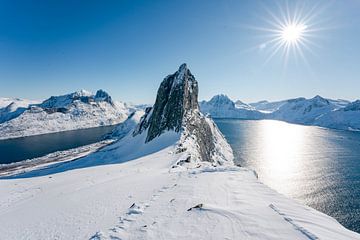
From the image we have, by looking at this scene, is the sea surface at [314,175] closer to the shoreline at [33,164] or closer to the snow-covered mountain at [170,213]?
the shoreline at [33,164]

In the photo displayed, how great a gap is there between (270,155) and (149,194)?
112 metres

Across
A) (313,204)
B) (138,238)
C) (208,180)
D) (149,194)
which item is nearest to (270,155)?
(313,204)

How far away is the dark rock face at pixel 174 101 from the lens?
3406 inches

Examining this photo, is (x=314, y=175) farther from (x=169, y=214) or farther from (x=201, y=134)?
(x=169, y=214)

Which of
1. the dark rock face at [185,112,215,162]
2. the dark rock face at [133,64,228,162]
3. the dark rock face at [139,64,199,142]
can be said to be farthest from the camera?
the dark rock face at [139,64,199,142]

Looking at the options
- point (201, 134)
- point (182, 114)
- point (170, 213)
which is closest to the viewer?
point (170, 213)

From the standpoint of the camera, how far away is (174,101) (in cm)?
9206

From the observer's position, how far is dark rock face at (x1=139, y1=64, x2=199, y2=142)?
8650 cm

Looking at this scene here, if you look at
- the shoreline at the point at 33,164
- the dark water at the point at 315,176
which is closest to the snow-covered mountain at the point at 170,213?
the dark water at the point at 315,176

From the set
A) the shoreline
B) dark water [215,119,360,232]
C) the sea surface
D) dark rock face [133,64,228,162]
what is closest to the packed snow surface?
dark water [215,119,360,232]

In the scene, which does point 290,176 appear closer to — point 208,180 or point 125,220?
point 208,180

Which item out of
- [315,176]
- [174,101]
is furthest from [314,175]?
[174,101]

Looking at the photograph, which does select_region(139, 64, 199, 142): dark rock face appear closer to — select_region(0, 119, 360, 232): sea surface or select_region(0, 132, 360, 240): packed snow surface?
select_region(0, 119, 360, 232): sea surface

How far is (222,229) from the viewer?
14766 millimetres
